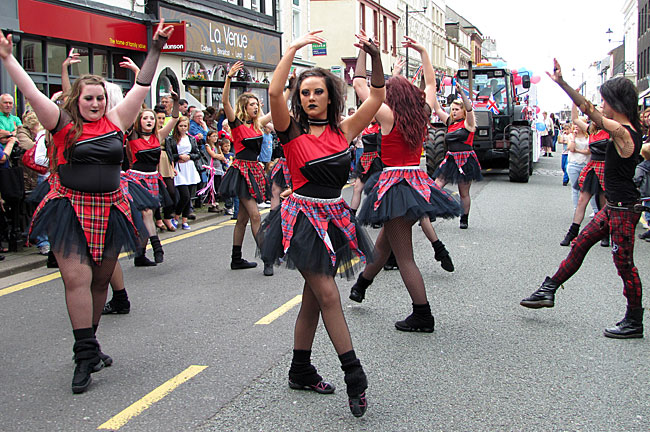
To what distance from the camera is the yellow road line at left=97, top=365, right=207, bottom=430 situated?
12.5ft

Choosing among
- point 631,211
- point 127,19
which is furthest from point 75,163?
point 127,19

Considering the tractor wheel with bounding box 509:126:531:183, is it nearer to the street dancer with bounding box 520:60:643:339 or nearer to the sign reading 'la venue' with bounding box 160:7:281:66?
the sign reading 'la venue' with bounding box 160:7:281:66

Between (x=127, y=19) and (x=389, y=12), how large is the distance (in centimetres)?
3403

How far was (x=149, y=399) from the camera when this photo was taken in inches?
164

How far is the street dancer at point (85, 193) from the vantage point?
4383 mm

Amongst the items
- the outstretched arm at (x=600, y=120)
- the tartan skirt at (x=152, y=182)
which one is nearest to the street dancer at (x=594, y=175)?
the outstretched arm at (x=600, y=120)

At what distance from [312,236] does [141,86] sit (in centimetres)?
162

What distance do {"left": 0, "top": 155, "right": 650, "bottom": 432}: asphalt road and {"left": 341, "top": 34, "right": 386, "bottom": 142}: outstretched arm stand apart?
159cm

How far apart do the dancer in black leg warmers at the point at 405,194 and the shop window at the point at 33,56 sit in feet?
39.5

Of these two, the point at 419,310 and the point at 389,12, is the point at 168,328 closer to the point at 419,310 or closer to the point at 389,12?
the point at 419,310

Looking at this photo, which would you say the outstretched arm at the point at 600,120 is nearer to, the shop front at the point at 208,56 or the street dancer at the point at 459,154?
the street dancer at the point at 459,154

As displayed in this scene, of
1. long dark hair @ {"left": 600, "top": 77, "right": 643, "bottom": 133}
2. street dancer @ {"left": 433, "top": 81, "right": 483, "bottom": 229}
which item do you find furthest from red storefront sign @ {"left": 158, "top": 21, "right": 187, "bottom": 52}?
long dark hair @ {"left": 600, "top": 77, "right": 643, "bottom": 133}

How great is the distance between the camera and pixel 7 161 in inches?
348

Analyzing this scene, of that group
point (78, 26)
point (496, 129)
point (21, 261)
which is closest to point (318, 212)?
point (21, 261)
